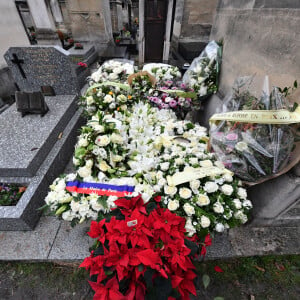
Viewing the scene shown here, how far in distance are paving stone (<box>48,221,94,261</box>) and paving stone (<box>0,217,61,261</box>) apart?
0.26 ft

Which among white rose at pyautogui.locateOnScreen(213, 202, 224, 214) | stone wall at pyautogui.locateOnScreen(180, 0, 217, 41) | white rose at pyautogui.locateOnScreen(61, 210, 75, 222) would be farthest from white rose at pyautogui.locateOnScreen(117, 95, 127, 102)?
stone wall at pyautogui.locateOnScreen(180, 0, 217, 41)

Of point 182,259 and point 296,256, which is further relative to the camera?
point 296,256

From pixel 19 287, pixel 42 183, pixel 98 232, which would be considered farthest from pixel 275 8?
pixel 19 287

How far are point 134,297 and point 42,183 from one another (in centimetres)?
198

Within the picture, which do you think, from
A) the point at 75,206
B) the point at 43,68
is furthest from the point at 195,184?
the point at 43,68

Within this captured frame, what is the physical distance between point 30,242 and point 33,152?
1.21 metres

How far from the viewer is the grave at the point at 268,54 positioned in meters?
1.67

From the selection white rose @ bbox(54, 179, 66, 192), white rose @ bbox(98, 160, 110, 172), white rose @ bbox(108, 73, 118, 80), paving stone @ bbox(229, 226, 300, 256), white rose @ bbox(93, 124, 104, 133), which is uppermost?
white rose @ bbox(93, 124, 104, 133)

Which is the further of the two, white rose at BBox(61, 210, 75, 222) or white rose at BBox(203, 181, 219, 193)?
white rose at BBox(61, 210, 75, 222)

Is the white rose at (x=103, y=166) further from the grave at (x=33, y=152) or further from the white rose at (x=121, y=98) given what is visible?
the white rose at (x=121, y=98)

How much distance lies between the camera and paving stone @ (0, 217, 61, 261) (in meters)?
2.09

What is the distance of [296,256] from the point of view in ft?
7.38

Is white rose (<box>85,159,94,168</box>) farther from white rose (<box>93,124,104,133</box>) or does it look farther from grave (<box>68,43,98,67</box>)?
grave (<box>68,43,98,67</box>)

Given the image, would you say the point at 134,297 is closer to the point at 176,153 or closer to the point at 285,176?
the point at 176,153
